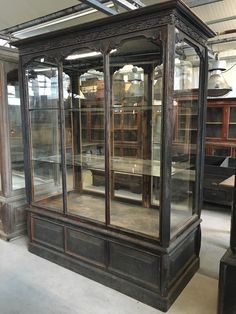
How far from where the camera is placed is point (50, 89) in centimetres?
331

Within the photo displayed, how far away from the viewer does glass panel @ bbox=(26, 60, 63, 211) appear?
3089 mm

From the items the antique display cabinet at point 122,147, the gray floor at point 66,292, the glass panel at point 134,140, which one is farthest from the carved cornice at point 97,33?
the gray floor at point 66,292

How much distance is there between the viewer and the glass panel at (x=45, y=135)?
10.1 ft

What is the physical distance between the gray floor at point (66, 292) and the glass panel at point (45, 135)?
67 centimetres

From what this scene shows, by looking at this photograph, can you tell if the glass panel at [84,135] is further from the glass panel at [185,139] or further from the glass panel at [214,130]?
the glass panel at [214,130]

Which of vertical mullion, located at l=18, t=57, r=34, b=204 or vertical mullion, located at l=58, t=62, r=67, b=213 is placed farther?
vertical mullion, located at l=18, t=57, r=34, b=204

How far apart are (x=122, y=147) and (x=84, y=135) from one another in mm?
570

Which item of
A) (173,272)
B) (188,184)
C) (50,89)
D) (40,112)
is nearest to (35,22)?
(50,89)

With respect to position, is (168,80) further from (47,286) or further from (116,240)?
(47,286)

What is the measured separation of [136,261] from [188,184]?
93 cm

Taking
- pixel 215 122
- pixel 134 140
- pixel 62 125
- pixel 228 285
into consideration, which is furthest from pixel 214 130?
pixel 228 285

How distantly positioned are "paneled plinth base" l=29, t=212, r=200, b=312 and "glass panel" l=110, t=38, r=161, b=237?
282 millimetres

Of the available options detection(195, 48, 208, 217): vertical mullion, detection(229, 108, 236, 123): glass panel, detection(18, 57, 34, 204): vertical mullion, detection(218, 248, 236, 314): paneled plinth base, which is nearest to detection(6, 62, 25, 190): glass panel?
detection(18, 57, 34, 204): vertical mullion

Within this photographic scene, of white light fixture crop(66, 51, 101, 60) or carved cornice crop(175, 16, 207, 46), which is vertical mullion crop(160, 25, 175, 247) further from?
white light fixture crop(66, 51, 101, 60)
